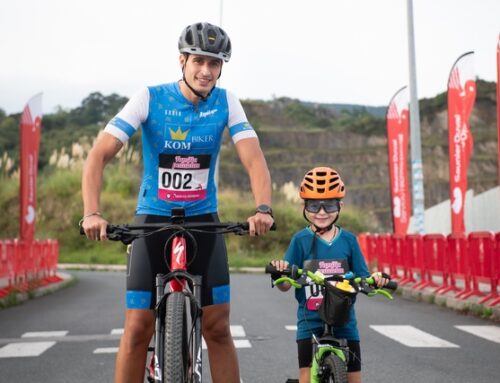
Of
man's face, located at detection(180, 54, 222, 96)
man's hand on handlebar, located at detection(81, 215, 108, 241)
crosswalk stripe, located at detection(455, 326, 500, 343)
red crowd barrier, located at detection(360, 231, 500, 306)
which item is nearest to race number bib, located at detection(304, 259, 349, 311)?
man's face, located at detection(180, 54, 222, 96)

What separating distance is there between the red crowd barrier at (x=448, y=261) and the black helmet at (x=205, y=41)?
35.4ft

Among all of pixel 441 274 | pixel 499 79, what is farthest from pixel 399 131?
pixel 499 79

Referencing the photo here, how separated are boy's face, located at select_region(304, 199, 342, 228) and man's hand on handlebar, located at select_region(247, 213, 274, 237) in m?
0.96

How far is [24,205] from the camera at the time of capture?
2341 centimetres

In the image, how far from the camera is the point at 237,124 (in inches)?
210

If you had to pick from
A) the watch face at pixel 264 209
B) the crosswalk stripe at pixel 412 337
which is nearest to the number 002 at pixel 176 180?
the watch face at pixel 264 209

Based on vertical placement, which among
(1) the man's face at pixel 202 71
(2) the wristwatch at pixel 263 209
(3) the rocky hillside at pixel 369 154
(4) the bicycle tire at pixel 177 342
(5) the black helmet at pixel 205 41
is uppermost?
(3) the rocky hillside at pixel 369 154

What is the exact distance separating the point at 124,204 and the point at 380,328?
38168 millimetres

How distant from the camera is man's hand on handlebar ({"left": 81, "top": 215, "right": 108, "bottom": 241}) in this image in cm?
464

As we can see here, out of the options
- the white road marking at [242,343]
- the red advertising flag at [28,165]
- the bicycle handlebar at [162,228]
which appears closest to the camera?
the bicycle handlebar at [162,228]

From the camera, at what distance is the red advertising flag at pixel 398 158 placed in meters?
26.0

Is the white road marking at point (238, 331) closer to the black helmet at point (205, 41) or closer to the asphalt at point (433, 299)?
the asphalt at point (433, 299)

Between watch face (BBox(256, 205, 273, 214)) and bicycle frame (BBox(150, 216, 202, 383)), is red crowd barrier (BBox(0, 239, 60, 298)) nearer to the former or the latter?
bicycle frame (BBox(150, 216, 202, 383))

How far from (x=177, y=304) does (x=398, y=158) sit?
22.1 meters
